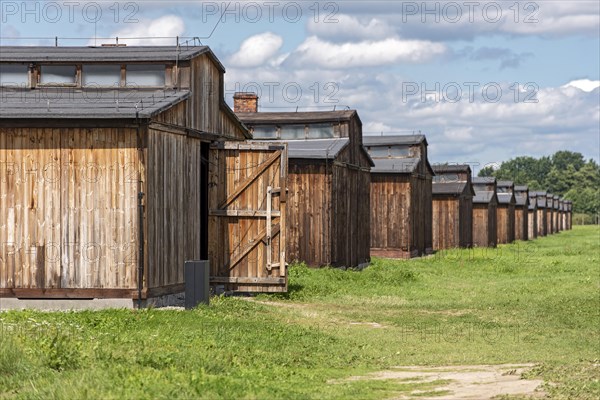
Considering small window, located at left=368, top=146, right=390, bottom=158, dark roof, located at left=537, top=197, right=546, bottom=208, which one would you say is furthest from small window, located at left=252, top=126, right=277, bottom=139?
dark roof, located at left=537, top=197, right=546, bottom=208

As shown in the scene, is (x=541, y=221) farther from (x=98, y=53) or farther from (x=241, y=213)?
(x=98, y=53)

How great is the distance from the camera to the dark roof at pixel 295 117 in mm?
41250

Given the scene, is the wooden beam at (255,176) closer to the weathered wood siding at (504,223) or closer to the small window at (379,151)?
the small window at (379,151)

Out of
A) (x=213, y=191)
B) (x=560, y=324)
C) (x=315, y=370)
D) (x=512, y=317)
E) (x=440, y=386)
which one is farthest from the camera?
(x=213, y=191)

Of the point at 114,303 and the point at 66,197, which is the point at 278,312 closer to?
the point at 114,303

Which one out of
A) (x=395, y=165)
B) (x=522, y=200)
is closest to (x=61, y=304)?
(x=395, y=165)

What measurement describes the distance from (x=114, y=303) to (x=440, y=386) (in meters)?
10.9

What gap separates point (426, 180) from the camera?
188ft

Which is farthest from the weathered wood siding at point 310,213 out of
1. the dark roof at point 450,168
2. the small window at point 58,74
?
the dark roof at point 450,168

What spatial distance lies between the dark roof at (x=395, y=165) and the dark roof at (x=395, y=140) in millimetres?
939

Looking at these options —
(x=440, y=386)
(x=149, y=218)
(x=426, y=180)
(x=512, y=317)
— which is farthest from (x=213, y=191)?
(x=426, y=180)

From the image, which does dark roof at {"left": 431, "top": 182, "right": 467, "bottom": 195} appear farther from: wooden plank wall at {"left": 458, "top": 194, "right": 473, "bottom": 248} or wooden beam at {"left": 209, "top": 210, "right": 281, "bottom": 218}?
wooden beam at {"left": 209, "top": 210, "right": 281, "bottom": 218}

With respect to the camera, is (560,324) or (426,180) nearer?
(560,324)

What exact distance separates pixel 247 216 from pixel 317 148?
Result: 12.6 metres
